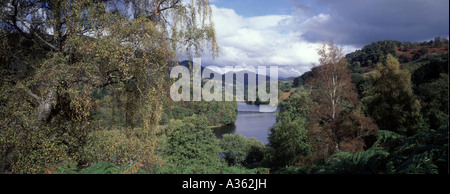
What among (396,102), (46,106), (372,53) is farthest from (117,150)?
(372,53)

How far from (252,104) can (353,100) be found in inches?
3356

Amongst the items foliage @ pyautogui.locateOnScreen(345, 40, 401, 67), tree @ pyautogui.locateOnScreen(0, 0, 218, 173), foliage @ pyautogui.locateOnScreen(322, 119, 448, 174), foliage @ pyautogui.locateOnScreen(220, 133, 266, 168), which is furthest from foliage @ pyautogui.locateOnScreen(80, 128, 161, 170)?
foliage @ pyautogui.locateOnScreen(345, 40, 401, 67)

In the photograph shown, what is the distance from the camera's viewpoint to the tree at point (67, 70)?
18.9 feet

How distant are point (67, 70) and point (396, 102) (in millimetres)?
18095

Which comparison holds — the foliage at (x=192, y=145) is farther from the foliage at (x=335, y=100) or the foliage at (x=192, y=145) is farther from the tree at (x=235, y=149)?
the foliage at (x=335, y=100)

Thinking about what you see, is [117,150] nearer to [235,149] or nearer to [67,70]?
[67,70]

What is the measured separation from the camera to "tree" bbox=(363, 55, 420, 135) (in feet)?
52.7

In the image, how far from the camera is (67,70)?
5.88 m

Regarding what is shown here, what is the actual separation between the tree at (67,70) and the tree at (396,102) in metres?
14.8

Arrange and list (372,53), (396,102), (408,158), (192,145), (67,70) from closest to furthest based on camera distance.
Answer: (408,158) → (67,70) → (396,102) → (192,145) → (372,53)

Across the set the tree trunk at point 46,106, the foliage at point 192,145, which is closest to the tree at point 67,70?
the tree trunk at point 46,106

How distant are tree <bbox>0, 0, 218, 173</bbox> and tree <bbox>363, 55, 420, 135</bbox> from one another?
14.8 meters

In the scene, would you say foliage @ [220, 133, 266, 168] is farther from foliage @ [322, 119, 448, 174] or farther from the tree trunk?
foliage @ [322, 119, 448, 174]
